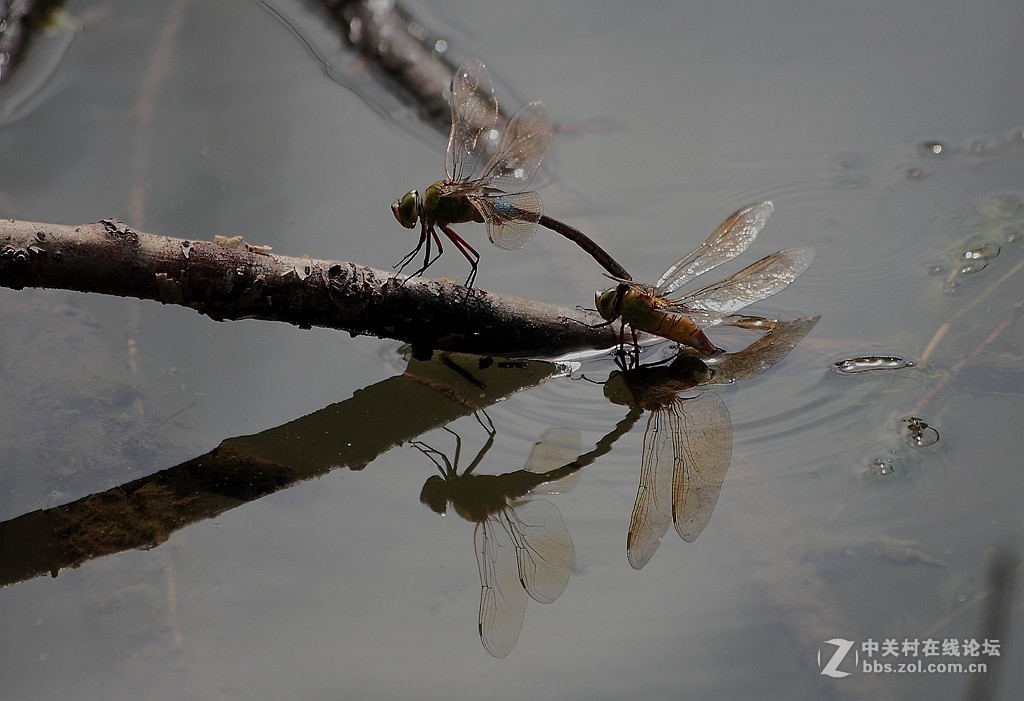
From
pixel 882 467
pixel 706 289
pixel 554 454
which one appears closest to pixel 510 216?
pixel 706 289

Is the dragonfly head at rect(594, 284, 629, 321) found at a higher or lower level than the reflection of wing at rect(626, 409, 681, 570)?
higher

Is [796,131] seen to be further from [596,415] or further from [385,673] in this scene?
[385,673]

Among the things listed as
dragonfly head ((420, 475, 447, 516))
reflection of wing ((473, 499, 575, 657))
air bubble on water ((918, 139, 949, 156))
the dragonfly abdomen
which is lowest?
reflection of wing ((473, 499, 575, 657))

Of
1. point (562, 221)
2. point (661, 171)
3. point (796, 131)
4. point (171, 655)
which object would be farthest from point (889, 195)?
point (171, 655)

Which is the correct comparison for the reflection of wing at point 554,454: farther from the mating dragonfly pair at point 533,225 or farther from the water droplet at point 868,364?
the water droplet at point 868,364

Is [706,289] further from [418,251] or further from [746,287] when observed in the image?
[418,251]

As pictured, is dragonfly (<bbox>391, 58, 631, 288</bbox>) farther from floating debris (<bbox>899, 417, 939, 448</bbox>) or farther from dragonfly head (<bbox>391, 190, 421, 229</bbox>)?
floating debris (<bbox>899, 417, 939, 448</bbox>)

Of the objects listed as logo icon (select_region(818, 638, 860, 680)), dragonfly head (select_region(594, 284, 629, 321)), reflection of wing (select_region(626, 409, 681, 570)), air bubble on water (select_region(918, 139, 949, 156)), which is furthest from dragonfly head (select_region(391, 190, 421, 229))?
air bubble on water (select_region(918, 139, 949, 156))
